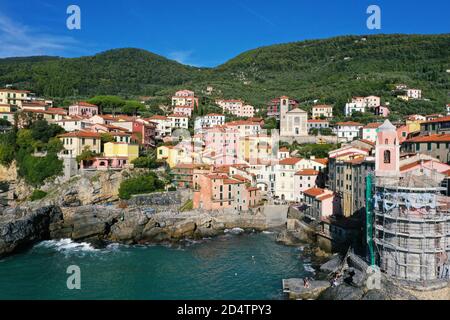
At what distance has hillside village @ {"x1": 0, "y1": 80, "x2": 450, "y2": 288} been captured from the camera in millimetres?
24344

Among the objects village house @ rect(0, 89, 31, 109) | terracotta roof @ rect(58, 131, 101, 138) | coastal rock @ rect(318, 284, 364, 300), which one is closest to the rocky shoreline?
terracotta roof @ rect(58, 131, 101, 138)

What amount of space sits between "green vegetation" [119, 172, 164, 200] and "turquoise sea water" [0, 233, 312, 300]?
7.83 m

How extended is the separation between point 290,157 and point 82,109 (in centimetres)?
3309

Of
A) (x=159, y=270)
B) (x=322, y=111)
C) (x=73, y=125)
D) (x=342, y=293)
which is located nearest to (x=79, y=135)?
(x=73, y=125)

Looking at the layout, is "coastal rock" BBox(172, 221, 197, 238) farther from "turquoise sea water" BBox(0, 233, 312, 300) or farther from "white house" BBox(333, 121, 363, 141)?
"white house" BBox(333, 121, 363, 141)

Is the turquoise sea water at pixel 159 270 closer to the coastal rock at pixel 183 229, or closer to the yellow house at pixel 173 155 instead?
the coastal rock at pixel 183 229

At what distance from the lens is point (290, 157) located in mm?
44750

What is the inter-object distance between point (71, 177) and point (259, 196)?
64.4 feet

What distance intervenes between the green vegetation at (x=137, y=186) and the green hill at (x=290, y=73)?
3818 centimetres

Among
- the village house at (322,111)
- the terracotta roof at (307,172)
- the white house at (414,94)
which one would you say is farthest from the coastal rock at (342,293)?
the white house at (414,94)

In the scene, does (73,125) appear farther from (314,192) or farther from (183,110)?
(314,192)

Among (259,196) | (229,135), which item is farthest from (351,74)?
(259,196)

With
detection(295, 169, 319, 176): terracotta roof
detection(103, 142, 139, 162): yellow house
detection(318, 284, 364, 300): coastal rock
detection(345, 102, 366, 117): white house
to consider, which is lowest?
detection(318, 284, 364, 300): coastal rock
